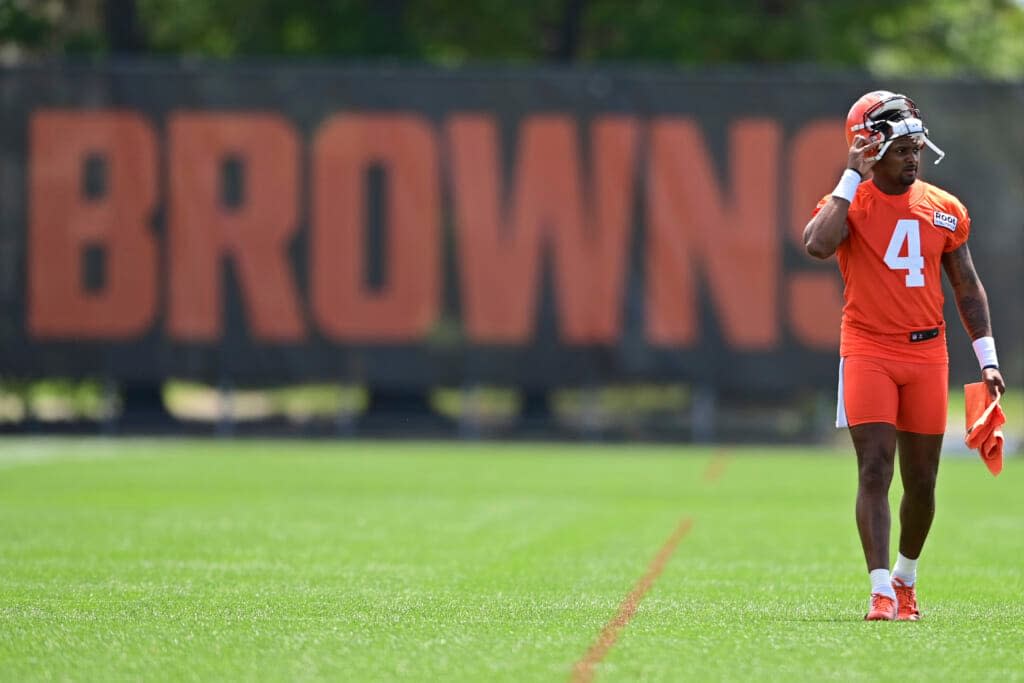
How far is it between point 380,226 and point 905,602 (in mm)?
17254

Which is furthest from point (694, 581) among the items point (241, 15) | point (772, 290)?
point (241, 15)

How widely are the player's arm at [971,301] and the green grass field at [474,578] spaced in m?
1.10

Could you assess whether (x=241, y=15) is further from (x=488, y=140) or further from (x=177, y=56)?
(x=488, y=140)

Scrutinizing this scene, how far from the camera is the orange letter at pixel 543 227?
78.9 feet

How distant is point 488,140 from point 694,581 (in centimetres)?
1580

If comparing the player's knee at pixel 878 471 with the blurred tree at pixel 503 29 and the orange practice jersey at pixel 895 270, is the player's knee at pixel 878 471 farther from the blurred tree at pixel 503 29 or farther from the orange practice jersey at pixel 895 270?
the blurred tree at pixel 503 29

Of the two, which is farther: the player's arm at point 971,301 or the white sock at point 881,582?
the player's arm at point 971,301

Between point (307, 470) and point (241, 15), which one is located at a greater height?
point (241, 15)

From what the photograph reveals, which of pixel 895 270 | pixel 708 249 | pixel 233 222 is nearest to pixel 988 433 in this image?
pixel 895 270

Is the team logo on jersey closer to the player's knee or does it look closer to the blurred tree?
the player's knee

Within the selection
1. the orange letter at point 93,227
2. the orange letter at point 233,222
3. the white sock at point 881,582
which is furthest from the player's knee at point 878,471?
the orange letter at point 93,227

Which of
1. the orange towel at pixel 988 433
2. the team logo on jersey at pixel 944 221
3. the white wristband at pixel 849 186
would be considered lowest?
A: the orange towel at pixel 988 433

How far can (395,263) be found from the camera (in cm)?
2425

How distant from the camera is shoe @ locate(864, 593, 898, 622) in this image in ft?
24.1
